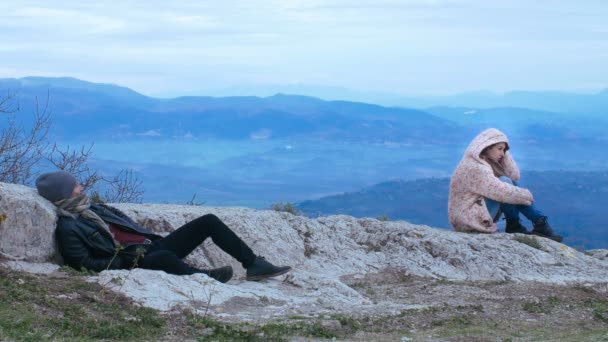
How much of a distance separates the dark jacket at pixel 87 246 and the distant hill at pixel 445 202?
3743 centimetres

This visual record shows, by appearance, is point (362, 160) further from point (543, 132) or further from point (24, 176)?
point (24, 176)

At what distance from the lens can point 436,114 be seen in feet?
348

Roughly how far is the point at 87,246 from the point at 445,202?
40.9 metres

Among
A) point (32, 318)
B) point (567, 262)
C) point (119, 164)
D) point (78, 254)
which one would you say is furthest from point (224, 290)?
point (119, 164)

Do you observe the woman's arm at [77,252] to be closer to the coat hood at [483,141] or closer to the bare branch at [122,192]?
the coat hood at [483,141]

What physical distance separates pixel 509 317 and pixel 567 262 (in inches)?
141

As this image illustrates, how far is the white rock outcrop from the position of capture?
7.54 meters

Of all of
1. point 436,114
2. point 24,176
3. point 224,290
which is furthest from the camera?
point 436,114

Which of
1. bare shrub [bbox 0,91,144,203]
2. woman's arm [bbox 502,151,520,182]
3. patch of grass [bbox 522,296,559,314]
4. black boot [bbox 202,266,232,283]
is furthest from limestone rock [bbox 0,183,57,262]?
woman's arm [bbox 502,151,520,182]

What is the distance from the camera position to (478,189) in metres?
11.7

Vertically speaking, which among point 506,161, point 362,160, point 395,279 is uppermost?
point 506,161

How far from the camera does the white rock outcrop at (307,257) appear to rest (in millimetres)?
7539

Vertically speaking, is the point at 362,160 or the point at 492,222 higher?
the point at 492,222

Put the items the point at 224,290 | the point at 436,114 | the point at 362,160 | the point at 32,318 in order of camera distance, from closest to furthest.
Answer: the point at 32,318
the point at 224,290
the point at 362,160
the point at 436,114
